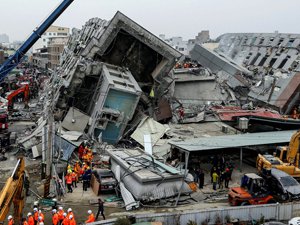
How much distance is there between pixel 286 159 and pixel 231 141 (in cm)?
355

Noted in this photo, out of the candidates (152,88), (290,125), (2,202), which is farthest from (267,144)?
(2,202)

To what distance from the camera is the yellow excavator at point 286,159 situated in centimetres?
2245

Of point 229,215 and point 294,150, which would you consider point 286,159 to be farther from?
point 229,215

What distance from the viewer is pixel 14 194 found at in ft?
52.3

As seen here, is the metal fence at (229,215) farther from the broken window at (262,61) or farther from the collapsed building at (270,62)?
the broken window at (262,61)

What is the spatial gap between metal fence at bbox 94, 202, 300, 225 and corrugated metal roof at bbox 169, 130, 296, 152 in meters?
6.24

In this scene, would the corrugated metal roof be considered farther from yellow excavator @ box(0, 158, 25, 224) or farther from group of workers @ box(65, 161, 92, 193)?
yellow excavator @ box(0, 158, 25, 224)

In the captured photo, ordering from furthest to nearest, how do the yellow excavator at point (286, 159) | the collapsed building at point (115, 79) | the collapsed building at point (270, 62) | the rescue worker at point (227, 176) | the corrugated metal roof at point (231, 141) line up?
the collapsed building at point (270, 62)
the collapsed building at point (115, 79)
the corrugated metal roof at point (231, 141)
the rescue worker at point (227, 176)
the yellow excavator at point (286, 159)

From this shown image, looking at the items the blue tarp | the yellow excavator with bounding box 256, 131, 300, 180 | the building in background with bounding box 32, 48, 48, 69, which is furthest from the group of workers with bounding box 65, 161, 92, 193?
the building in background with bounding box 32, 48, 48, 69

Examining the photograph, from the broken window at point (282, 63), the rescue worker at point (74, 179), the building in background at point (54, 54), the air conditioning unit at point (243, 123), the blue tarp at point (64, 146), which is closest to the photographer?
the rescue worker at point (74, 179)

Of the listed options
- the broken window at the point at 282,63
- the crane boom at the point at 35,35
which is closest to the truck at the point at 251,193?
the crane boom at the point at 35,35

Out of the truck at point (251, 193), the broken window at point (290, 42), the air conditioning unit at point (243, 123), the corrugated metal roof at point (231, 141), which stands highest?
the broken window at point (290, 42)

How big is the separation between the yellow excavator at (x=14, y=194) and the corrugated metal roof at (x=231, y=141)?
1031 centimetres

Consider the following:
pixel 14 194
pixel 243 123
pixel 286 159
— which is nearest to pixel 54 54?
pixel 243 123
